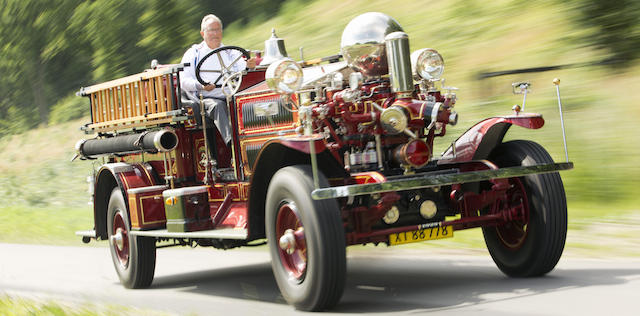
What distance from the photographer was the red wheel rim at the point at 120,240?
30.1 feet

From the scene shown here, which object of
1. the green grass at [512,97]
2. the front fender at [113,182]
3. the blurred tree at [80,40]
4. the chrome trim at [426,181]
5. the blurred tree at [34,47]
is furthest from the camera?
the blurred tree at [34,47]

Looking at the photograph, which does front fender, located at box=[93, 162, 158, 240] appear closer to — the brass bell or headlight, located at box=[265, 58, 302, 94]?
the brass bell

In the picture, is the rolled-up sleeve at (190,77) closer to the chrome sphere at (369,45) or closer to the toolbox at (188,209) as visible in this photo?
the toolbox at (188,209)

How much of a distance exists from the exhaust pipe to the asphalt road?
1.40 metres

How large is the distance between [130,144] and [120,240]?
1.00 m

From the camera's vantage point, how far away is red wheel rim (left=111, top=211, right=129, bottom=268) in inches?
362

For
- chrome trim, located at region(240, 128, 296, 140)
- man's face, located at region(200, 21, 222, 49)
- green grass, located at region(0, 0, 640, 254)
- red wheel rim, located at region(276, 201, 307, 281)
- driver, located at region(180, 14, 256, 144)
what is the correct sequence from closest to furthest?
1. red wheel rim, located at region(276, 201, 307, 281)
2. chrome trim, located at region(240, 128, 296, 140)
3. driver, located at region(180, 14, 256, 144)
4. man's face, located at region(200, 21, 222, 49)
5. green grass, located at region(0, 0, 640, 254)

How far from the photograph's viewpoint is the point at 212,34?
915 cm

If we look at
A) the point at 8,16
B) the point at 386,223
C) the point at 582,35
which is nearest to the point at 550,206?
the point at 386,223

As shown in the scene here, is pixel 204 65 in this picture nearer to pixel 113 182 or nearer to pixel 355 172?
pixel 113 182

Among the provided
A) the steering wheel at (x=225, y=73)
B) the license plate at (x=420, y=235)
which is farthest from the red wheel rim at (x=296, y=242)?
the steering wheel at (x=225, y=73)

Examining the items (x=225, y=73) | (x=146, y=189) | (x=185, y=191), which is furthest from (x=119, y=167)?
(x=225, y=73)

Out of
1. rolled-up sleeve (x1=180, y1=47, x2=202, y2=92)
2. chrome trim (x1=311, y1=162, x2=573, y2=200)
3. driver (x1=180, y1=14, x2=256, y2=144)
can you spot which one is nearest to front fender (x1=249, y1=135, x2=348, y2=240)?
chrome trim (x1=311, y1=162, x2=573, y2=200)

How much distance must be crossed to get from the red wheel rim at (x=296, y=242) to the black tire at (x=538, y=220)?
1825 mm
